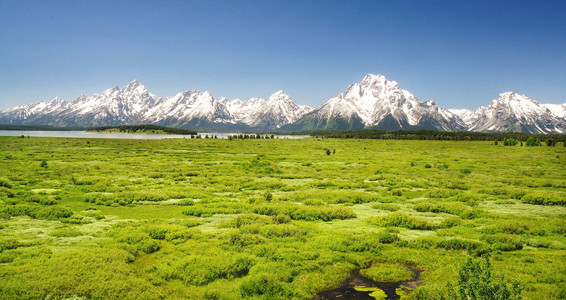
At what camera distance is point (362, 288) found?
11.6 metres

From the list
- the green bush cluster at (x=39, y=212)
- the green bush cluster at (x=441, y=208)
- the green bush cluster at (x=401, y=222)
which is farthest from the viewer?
the green bush cluster at (x=441, y=208)

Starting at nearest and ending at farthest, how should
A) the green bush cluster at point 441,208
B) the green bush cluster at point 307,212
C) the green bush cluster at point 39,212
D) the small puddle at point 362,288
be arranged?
the small puddle at point 362,288 → the green bush cluster at point 39,212 → the green bush cluster at point 307,212 → the green bush cluster at point 441,208

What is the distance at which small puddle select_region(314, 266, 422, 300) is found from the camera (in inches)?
435

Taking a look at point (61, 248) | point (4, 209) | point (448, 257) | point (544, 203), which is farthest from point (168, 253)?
point (544, 203)

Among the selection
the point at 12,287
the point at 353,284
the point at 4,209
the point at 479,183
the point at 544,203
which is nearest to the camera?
the point at 12,287

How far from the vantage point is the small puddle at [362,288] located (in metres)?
11.0

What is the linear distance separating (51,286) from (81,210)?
48.6 feet

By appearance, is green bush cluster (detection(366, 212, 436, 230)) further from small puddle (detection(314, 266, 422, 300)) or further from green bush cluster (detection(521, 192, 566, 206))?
green bush cluster (detection(521, 192, 566, 206))

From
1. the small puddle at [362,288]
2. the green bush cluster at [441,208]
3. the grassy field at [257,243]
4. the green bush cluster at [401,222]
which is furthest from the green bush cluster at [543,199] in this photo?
the small puddle at [362,288]

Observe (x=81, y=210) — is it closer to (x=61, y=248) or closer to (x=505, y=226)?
(x=61, y=248)

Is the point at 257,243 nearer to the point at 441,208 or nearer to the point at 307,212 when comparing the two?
the point at 307,212

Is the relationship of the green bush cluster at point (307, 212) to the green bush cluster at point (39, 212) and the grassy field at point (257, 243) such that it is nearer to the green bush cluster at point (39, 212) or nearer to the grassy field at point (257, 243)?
the grassy field at point (257, 243)

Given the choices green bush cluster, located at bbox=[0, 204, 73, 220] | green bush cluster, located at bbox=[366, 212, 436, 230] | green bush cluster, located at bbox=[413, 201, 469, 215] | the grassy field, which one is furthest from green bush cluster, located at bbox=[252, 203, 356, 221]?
green bush cluster, located at bbox=[0, 204, 73, 220]

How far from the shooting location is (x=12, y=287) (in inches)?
401
